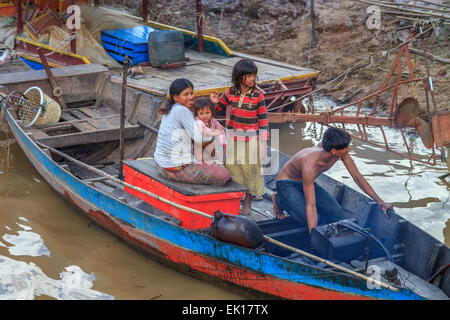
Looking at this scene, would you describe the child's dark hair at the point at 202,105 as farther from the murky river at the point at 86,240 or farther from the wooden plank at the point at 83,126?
the wooden plank at the point at 83,126

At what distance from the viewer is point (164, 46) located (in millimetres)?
10336

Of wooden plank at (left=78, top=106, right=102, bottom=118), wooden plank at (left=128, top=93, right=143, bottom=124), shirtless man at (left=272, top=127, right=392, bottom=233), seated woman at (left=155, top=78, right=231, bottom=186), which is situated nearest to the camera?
shirtless man at (left=272, top=127, right=392, bottom=233)

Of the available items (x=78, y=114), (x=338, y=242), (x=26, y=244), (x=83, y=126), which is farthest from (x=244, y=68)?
(x=78, y=114)

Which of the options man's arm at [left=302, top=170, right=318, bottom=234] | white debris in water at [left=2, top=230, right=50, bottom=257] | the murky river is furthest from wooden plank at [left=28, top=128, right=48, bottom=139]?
man's arm at [left=302, top=170, right=318, bottom=234]

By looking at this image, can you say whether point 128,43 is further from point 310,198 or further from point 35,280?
point 310,198

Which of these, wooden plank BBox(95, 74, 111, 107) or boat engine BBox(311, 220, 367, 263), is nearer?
boat engine BBox(311, 220, 367, 263)

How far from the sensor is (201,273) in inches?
228

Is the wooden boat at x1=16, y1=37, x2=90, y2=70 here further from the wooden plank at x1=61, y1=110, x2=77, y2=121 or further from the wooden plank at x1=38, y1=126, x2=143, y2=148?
the wooden plank at x1=38, y1=126, x2=143, y2=148

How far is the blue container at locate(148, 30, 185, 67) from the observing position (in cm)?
1023

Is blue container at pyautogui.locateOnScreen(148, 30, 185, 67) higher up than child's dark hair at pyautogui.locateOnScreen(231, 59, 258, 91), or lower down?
lower down

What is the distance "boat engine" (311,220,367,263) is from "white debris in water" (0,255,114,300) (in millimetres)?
2158

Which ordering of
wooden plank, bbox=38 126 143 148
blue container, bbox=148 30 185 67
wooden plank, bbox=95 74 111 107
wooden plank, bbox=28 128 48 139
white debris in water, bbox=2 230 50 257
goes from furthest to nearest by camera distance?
blue container, bbox=148 30 185 67
wooden plank, bbox=95 74 111 107
wooden plank, bbox=28 128 48 139
wooden plank, bbox=38 126 143 148
white debris in water, bbox=2 230 50 257
